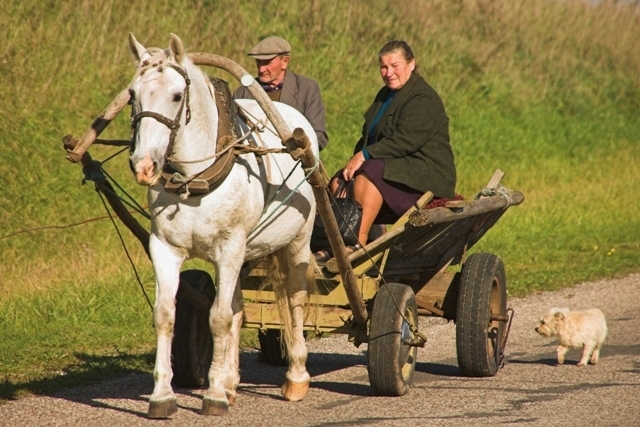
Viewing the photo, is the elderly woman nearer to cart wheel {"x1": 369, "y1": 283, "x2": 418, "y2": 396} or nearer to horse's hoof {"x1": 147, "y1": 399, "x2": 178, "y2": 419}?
cart wheel {"x1": 369, "y1": 283, "x2": 418, "y2": 396}

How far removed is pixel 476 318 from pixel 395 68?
187 centimetres

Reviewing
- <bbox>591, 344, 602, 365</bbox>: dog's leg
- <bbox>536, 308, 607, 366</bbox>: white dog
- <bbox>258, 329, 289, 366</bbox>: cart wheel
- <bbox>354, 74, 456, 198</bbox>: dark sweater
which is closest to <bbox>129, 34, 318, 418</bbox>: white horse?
<bbox>354, 74, 456, 198</bbox>: dark sweater

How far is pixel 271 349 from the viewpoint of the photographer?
28.6ft

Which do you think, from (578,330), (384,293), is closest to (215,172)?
(384,293)

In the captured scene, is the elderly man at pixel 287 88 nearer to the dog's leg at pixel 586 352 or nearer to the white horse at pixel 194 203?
the white horse at pixel 194 203

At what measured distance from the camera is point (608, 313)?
11.2 m

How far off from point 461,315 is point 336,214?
1.14 meters

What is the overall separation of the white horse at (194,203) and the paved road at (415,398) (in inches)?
12.5

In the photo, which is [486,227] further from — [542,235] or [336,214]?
[542,235]

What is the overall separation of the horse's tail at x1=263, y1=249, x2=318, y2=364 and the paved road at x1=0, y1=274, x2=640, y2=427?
16.4 inches

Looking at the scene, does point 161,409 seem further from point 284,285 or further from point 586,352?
point 586,352

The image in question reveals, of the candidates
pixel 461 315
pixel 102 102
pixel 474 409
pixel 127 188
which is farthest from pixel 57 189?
pixel 474 409

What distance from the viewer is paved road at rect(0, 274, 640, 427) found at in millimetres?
6414

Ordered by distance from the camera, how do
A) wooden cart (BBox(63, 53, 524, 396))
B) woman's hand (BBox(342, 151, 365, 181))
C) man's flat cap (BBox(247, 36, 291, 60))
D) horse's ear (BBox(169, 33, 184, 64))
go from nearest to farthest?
1. horse's ear (BBox(169, 33, 184, 64))
2. wooden cart (BBox(63, 53, 524, 396))
3. woman's hand (BBox(342, 151, 365, 181))
4. man's flat cap (BBox(247, 36, 291, 60))
